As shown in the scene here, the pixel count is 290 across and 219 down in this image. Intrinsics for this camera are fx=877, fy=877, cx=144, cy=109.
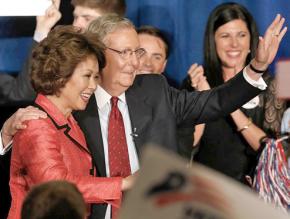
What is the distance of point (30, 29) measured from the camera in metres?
4.30

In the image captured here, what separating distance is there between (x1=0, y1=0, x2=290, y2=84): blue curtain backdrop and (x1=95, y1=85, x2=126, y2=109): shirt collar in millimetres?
1250

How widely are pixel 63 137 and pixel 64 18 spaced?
1575 mm

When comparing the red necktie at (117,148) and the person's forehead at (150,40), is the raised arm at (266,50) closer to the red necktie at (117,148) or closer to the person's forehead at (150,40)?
the red necktie at (117,148)

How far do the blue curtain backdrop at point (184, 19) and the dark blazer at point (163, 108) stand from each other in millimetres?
1105

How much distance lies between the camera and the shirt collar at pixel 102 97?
321cm

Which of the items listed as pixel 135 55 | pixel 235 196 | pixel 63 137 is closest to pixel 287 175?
Answer: pixel 135 55

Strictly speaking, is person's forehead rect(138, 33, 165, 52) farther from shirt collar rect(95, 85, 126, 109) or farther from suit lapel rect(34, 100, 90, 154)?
suit lapel rect(34, 100, 90, 154)

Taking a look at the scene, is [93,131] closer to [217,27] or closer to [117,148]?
[117,148]

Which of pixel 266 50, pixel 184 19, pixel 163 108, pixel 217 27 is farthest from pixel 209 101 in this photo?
pixel 184 19

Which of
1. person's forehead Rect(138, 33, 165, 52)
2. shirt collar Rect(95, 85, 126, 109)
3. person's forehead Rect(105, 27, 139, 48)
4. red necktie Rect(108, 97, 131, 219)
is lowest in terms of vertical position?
red necktie Rect(108, 97, 131, 219)

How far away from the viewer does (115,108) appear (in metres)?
3.20

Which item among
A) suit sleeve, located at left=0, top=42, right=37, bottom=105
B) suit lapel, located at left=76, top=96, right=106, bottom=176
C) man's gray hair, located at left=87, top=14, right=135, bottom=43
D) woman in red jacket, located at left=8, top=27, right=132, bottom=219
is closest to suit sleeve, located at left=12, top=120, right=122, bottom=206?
woman in red jacket, located at left=8, top=27, right=132, bottom=219

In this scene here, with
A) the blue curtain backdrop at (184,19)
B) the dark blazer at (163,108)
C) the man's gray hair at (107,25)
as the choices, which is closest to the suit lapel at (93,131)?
the dark blazer at (163,108)

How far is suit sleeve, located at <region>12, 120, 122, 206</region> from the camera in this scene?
2.74 meters
